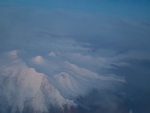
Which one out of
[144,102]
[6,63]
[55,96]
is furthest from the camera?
[6,63]

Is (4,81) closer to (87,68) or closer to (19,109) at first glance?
(19,109)

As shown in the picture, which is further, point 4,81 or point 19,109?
point 4,81

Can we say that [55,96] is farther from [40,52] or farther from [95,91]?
[40,52]

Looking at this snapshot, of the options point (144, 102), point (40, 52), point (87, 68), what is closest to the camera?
point (144, 102)

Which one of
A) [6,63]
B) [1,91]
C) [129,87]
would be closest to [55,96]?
[1,91]

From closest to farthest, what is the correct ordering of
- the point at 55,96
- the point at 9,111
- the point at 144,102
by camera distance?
the point at 9,111
the point at 55,96
the point at 144,102

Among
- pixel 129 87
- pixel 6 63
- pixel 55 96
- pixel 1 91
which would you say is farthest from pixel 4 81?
pixel 129 87
